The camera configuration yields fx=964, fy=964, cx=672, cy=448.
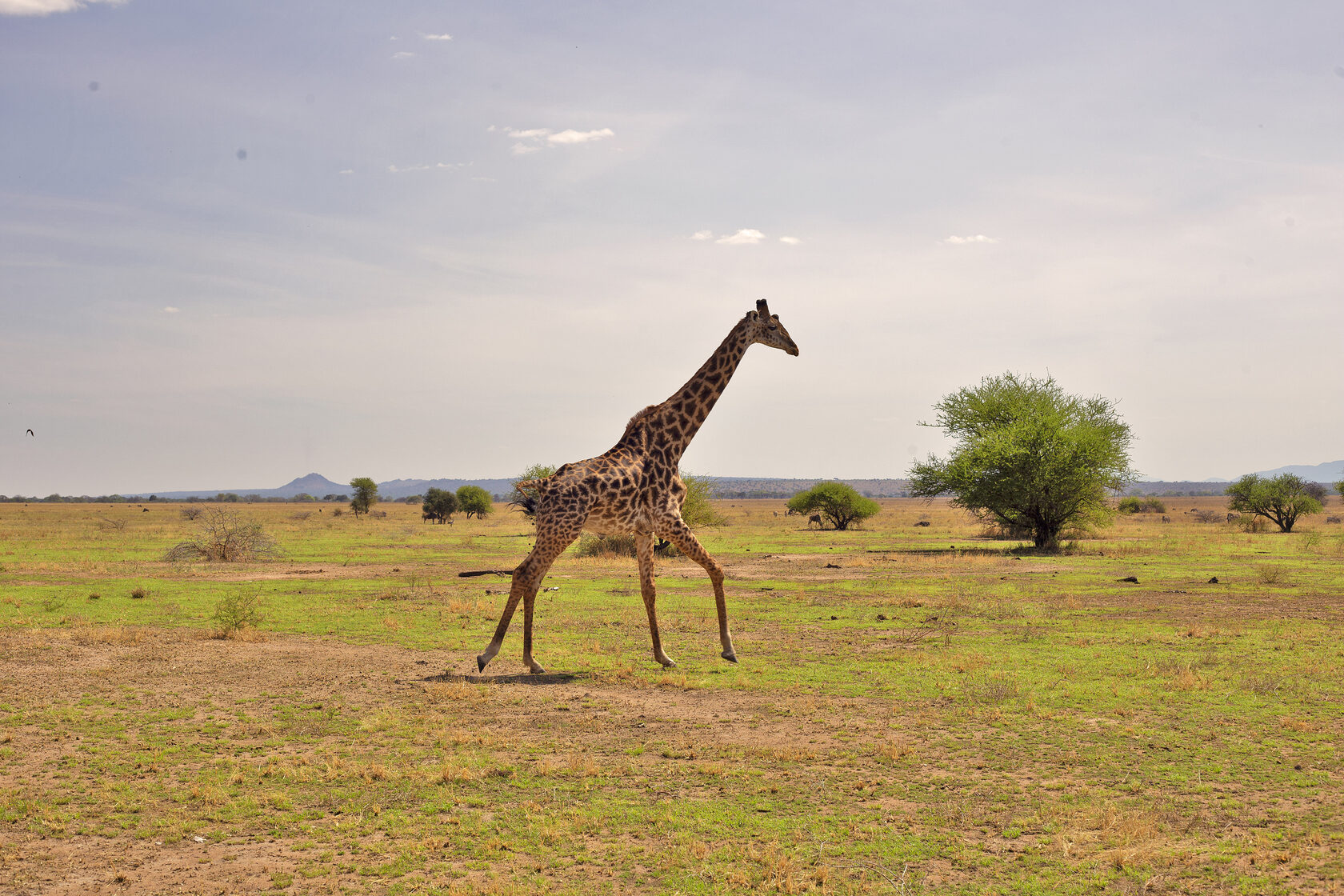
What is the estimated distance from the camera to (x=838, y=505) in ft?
215

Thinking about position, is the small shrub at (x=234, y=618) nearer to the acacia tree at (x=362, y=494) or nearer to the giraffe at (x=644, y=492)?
the giraffe at (x=644, y=492)

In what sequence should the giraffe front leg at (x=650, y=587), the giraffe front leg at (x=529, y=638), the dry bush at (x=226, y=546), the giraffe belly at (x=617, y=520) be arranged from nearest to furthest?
the giraffe front leg at (x=529, y=638)
the giraffe belly at (x=617, y=520)
the giraffe front leg at (x=650, y=587)
the dry bush at (x=226, y=546)

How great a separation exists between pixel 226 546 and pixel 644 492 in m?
26.1

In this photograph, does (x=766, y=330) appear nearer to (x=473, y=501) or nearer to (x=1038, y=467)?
(x=1038, y=467)

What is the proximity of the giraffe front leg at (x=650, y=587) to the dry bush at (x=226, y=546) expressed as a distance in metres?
24.5

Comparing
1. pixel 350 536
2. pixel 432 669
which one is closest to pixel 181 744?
pixel 432 669

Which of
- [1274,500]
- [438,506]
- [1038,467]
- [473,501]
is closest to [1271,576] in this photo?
[1038,467]

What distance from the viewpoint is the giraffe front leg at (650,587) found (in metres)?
13.5

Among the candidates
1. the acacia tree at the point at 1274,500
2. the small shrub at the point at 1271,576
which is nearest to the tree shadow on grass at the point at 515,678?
the small shrub at the point at 1271,576

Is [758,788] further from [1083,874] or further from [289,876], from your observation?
[289,876]

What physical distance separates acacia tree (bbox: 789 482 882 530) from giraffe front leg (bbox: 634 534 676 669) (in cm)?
5264

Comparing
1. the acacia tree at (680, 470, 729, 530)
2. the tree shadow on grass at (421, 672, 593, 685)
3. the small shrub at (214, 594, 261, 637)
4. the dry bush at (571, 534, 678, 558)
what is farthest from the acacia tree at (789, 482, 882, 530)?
the tree shadow on grass at (421, 672, 593, 685)

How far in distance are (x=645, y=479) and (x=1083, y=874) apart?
8106 millimetres

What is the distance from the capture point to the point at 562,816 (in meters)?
7.32
